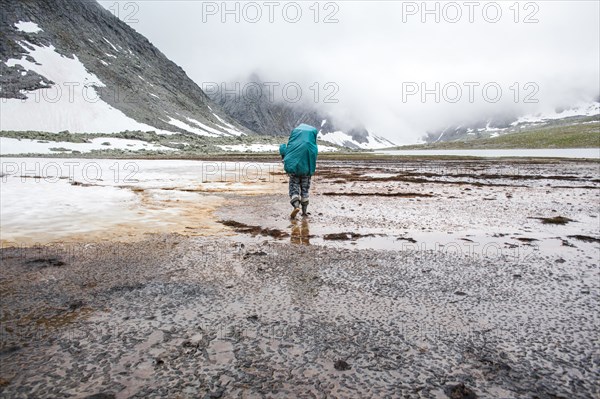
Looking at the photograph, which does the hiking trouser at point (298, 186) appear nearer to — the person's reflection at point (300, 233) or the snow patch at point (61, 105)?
the person's reflection at point (300, 233)

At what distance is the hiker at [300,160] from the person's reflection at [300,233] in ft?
2.64

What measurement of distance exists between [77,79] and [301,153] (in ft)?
380

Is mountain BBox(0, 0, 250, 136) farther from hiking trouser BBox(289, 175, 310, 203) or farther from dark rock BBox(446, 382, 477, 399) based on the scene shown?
dark rock BBox(446, 382, 477, 399)

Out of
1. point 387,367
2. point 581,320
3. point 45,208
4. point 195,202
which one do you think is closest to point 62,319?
point 387,367

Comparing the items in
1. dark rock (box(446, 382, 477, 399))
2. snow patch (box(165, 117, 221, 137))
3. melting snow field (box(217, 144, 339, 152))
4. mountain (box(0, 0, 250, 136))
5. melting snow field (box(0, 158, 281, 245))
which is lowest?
dark rock (box(446, 382, 477, 399))

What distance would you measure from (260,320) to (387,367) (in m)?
1.30

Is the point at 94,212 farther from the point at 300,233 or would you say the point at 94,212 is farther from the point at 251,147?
the point at 251,147

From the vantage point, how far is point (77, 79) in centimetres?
10369

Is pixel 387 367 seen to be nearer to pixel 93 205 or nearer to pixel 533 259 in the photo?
pixel 533 259

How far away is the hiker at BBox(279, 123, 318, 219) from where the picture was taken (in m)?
9.71

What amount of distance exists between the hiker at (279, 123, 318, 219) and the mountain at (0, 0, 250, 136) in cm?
8937

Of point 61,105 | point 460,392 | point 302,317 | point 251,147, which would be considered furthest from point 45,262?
point 61,105

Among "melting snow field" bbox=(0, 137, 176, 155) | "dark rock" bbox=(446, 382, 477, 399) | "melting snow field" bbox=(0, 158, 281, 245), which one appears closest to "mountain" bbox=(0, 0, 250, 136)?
"melting snow field" bbox=(0, 137, 176, 155)

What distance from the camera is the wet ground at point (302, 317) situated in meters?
2.71
